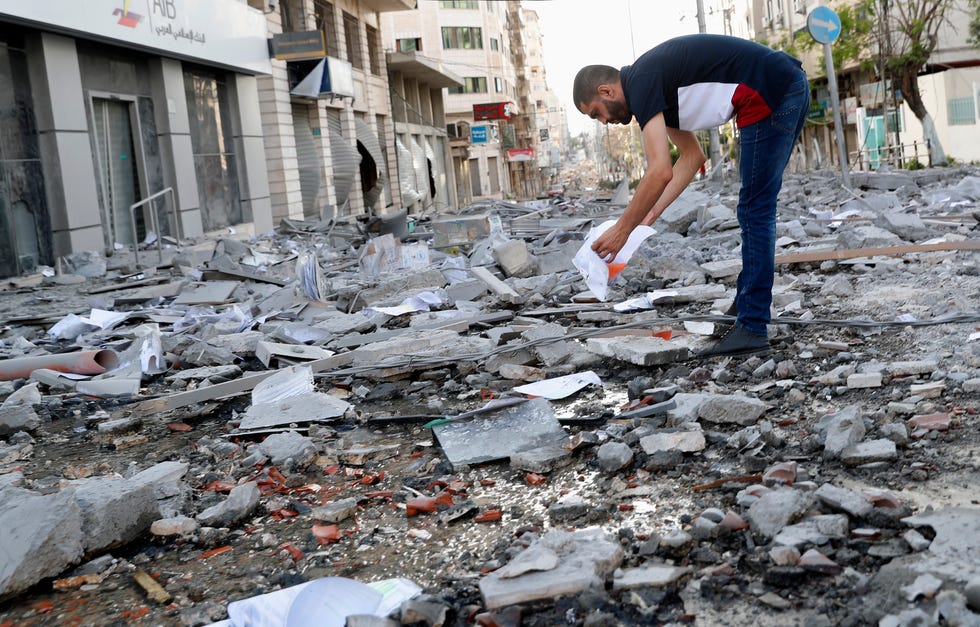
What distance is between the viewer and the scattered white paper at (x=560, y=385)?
4.43 meters

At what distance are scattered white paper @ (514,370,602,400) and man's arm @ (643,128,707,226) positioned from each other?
83 centimetres

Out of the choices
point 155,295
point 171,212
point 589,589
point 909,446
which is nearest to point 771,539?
point 589,589

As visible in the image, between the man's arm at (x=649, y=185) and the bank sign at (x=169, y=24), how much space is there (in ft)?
30.2

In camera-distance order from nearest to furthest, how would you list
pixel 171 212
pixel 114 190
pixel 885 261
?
1. pixel 885 261
2. pixel 114 190
3. pixel 171 212

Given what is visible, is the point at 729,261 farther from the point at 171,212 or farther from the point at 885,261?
the point at 171,212

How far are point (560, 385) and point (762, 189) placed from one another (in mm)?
1377

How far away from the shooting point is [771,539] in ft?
7.97

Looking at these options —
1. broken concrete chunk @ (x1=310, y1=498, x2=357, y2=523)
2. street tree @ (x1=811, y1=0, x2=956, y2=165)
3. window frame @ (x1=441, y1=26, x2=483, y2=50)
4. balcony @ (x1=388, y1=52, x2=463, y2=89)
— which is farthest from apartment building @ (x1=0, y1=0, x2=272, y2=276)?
window frame @ (x1=441, y1=26, x2=483, y2=50)

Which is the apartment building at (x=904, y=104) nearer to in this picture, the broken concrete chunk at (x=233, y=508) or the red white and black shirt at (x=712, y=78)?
the red white and black shirt at (x=712, y=78)

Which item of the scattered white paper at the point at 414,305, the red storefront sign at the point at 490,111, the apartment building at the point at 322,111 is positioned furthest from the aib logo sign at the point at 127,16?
the red storefront sign at the point at 490,111

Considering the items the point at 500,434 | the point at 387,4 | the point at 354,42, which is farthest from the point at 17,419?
the point at 387,4

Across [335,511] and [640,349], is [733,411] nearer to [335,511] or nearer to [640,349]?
[640,349]

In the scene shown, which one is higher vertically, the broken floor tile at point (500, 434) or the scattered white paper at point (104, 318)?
the scattered white paper at point (104, 318)

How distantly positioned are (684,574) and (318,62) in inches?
849
